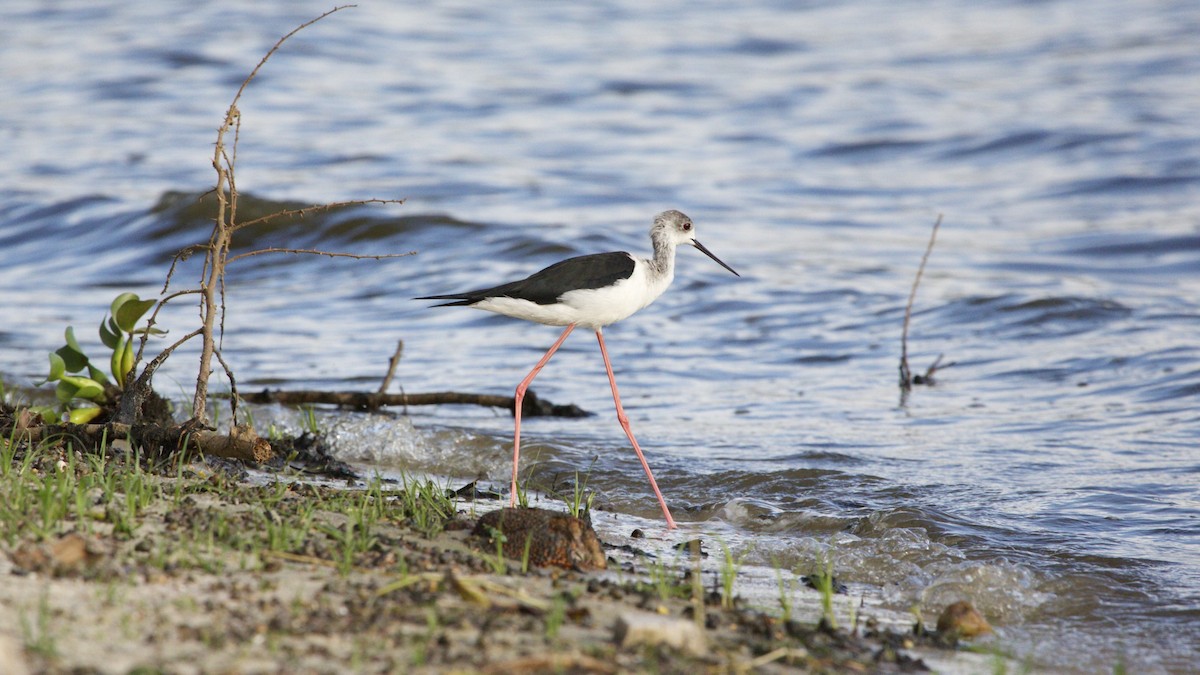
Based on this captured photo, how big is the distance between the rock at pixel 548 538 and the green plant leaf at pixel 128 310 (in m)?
2.34

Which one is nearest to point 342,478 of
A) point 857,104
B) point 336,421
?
point 336,421

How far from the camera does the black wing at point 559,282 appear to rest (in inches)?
223

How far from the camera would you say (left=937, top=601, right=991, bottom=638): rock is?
428 centimetres

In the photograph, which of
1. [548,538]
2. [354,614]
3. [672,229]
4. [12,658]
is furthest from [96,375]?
[12,658]

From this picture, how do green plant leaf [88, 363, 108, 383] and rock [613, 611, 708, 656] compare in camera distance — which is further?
green plant leaf [88, 363, 108, 383]

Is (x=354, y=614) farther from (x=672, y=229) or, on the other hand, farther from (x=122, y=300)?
(x=672, y=229)

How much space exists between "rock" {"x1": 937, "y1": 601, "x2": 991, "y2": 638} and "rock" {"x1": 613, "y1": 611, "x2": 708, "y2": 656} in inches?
47.9

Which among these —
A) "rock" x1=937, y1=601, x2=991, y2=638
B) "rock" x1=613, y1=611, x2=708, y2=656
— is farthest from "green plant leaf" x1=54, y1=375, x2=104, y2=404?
"rock" x1=937, y1=601, x2=991, y2=638

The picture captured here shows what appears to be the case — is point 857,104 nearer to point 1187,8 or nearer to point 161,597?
point 1187,8

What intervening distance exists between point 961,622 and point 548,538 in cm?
146

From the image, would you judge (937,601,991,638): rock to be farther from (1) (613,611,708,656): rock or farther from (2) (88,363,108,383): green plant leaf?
(2) (88,363,108,383): green plant leaf

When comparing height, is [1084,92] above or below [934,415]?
above

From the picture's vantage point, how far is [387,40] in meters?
23.5

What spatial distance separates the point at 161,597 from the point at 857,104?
17.0m
